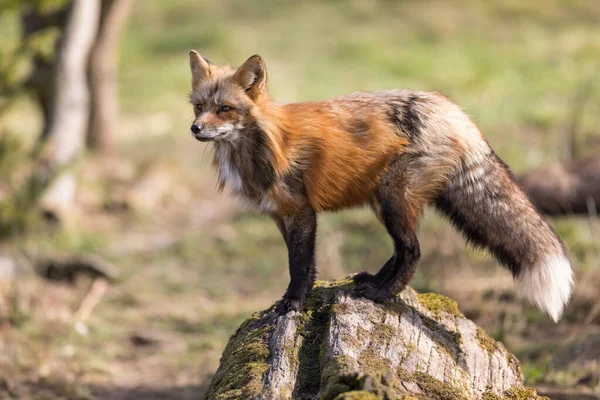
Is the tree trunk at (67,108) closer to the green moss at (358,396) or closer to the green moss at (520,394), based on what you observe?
the green moss at (520,394)

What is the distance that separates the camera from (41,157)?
→ 9797 millimetres

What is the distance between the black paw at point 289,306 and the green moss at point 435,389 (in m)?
1.03

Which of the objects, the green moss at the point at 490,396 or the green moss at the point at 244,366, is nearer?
the green moss at the point at 244,366

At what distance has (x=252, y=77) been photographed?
15.9ft

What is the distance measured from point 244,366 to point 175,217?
8.06 metres

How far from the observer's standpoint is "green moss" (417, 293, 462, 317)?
192 inches

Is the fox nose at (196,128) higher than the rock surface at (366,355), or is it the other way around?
the fox nose at (196,128)

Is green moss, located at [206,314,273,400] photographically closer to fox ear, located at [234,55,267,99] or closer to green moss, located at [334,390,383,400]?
green moss, located at [334,390,383,400]

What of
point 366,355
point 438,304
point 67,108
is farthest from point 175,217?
point 366,355

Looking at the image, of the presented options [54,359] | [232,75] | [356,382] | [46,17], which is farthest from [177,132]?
[356,382]

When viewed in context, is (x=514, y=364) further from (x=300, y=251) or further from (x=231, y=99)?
(x=231, y=99)

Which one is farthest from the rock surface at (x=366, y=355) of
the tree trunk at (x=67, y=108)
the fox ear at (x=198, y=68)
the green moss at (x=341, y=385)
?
the tree trunk at (x=67, y=108)

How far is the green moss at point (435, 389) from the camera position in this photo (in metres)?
3.82

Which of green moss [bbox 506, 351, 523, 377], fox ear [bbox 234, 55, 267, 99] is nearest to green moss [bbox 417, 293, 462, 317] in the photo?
green moss [bbox 506, 351, 523, 377]
